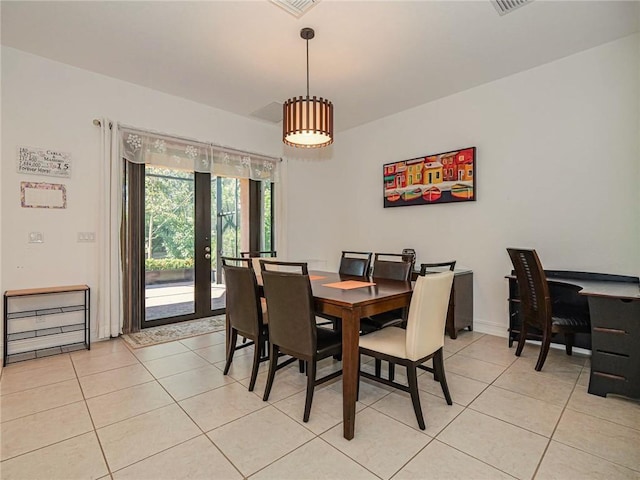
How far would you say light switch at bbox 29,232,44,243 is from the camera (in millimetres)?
3094

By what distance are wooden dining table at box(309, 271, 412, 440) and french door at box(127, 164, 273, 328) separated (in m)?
2.65

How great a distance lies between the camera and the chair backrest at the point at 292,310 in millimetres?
1938

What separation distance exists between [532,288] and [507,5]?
229 cm

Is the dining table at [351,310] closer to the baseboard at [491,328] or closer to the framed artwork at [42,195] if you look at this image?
the baseboard at [491,328]

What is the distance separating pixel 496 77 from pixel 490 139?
665 mm

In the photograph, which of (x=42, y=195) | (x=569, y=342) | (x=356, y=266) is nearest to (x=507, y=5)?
(x=356, y=266)

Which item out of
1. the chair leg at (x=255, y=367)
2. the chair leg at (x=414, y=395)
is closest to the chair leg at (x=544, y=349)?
the chair leg at (x=414, y=395)

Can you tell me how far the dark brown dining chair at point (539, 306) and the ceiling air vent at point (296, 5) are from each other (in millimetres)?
2586

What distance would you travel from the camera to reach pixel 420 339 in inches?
74.6

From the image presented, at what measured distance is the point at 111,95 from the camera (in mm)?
3547

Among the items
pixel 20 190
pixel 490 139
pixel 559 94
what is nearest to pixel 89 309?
pixel 20 190

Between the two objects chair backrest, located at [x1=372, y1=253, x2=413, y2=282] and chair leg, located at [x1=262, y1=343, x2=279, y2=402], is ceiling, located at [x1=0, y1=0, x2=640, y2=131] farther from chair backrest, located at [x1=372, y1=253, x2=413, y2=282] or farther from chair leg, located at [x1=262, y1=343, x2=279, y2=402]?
chair leg, located at [x1=262, y1=343, x2=279, y2=402]

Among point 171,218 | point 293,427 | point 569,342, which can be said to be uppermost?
point 171,218

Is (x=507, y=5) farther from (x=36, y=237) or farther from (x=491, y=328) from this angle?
(x=36, y=237)
